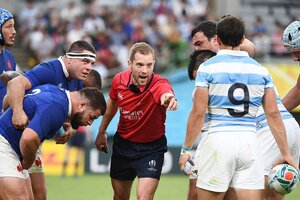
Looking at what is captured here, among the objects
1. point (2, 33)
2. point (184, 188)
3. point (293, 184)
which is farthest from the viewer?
point (184, 188)

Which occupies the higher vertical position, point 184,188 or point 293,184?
point 293,184

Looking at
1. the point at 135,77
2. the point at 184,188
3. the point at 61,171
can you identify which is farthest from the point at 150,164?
the point at 61,171

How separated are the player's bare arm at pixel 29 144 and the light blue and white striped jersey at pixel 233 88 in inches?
65.2

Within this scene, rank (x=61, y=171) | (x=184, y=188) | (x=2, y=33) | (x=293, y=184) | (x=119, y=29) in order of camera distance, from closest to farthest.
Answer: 1. (x=293, y=184)
2. (x=2, y=33)
3. (x=184, y=188)
4. (x=61, y=171)
5. (x=119, y=29)

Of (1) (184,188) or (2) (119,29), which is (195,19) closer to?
(2) (119,29)

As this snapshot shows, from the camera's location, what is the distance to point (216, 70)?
7945 millimetres

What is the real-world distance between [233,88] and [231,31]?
0.56m

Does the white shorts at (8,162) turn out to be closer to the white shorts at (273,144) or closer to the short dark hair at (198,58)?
the short dark hair at (198,58)

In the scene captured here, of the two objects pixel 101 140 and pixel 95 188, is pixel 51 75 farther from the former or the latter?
pixel 95 188

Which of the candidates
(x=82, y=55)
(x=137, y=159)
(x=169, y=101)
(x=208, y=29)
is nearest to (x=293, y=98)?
(x=208, y=29)

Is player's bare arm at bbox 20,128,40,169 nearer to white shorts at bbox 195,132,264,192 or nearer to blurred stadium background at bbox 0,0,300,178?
white shorts at bbox 195,132,264,192

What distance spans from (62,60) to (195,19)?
17.8 m

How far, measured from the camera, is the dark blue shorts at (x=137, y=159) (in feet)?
31.9

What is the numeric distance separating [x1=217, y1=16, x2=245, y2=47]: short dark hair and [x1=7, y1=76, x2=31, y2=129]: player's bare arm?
2091 millimetres
